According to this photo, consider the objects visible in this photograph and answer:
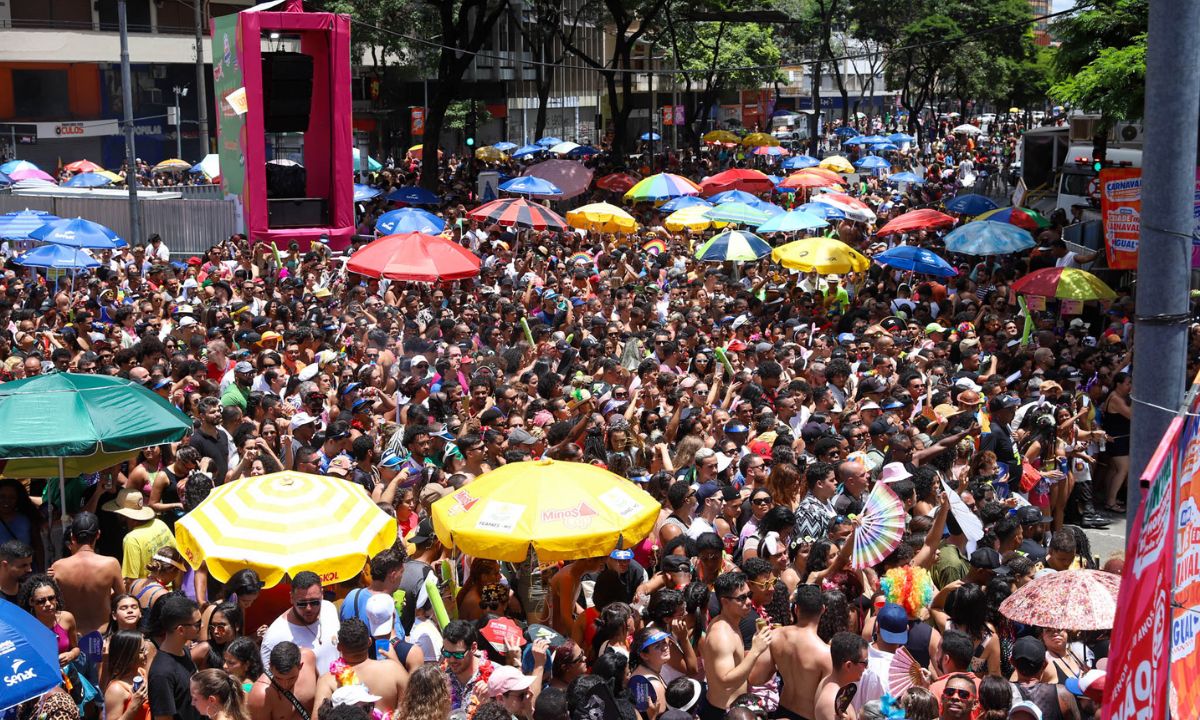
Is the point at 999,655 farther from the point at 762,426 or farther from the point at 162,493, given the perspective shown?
the point at 162,493

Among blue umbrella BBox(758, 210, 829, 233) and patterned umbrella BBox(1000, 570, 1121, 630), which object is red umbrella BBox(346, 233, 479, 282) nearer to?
blue umbrella BBox(758, 210, 829, 233)

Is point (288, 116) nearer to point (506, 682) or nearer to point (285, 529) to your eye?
point (285, 529)

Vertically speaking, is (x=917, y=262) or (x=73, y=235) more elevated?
(x=73, y=235)

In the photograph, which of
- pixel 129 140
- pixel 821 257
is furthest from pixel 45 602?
pixel 129 140

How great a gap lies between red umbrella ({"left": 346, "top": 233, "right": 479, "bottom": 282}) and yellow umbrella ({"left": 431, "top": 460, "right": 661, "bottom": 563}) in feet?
25.1

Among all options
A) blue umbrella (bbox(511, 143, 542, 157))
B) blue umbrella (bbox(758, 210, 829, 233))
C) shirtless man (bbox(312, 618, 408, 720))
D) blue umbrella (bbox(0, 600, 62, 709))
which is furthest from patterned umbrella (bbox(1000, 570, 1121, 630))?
blue umbrella (bbox(511, 143, 542, 157))

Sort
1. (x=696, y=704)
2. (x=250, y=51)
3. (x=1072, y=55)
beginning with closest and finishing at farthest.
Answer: (x=696, y=704), (x=1072, y=55), (x=250, y=51)

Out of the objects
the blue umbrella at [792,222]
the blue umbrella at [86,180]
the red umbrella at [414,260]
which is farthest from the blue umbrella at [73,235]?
the blue umbrella at [86,180]

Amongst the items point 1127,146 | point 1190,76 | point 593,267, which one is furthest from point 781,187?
point 1190,76

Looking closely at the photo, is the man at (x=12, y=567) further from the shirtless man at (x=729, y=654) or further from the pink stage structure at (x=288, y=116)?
the pink stage structure at (x=288, y=116)

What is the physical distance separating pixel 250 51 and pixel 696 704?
60.6ft

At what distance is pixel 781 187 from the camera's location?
29.5m

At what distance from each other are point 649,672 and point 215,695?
1917 mm

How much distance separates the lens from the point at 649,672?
6090mm
